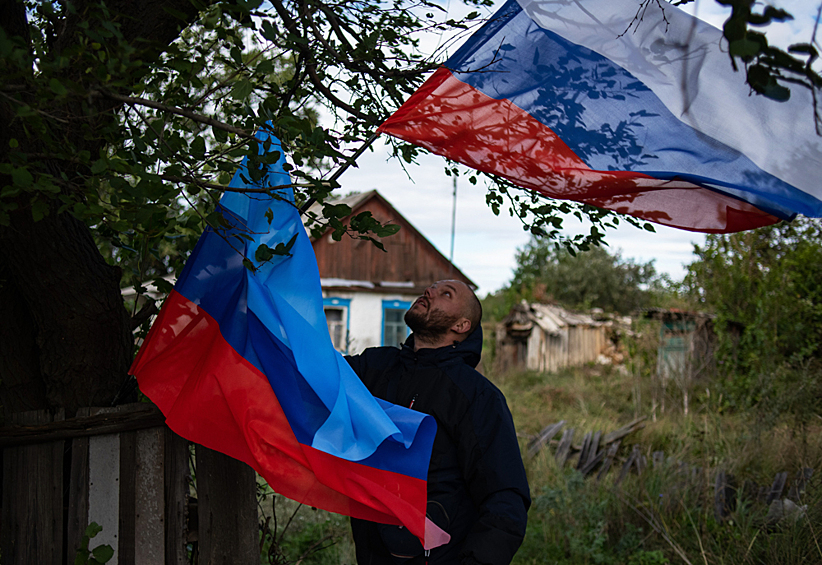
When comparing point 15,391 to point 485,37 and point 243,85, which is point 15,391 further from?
point 485,37

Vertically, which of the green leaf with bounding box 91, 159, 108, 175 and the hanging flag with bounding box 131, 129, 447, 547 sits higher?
the green leaf with bounding box 91, 159, 108, 175

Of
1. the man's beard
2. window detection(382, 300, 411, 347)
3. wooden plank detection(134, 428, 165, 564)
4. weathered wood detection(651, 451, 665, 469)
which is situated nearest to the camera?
wooden plank detection(134, 428, 165, 564)

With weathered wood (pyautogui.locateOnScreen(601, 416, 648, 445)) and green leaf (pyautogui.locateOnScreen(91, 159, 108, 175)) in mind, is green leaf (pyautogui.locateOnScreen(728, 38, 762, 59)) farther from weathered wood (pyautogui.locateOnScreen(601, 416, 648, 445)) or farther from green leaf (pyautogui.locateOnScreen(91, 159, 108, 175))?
weathered wood (pyautogui.locateOnScreen(601, 416, 648, 445))

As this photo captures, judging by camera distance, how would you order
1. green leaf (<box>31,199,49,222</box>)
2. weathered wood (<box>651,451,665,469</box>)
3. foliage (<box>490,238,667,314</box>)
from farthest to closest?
1. foliage (<box>490,238,667,314</box>)
2. weathered wood (<box>651,451,665,469</box>)
3. green leaf (<box>31,199,49,222</box>)

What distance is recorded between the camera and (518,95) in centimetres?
259

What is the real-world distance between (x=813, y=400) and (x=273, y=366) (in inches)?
251

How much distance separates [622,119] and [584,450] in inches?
234

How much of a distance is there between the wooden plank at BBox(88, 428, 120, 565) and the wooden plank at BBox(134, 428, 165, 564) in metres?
0.08

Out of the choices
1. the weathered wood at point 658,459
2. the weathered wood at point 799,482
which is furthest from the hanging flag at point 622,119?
the weathered wood at point 658,459

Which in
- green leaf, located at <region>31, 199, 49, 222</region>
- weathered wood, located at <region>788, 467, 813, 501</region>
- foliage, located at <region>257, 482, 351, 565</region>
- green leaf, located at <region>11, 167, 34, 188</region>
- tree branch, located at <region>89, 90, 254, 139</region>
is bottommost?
foliage, located at <region>257, 482, 351, 565</region>

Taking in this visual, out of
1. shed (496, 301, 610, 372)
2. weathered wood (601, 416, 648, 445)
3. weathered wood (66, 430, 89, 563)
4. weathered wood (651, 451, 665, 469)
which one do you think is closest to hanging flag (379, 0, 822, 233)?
weathered wood (66, 430, 89, 563)

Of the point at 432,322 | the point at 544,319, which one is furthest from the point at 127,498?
the point at 544,319

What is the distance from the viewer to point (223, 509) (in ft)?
8.23

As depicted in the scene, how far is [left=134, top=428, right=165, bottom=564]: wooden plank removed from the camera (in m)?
2.37
